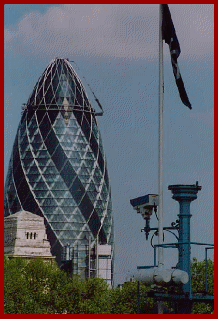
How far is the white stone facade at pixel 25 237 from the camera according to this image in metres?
120

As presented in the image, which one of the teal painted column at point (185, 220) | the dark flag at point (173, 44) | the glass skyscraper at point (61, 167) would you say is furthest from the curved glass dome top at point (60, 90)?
the teal painted column at point (185, 220)

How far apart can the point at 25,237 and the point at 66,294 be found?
4868 centimetres

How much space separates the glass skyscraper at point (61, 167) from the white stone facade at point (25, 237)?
13421mm

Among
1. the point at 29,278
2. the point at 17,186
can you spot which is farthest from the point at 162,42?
the point at 17,186

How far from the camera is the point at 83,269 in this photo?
12675 cm

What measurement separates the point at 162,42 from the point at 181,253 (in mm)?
5143

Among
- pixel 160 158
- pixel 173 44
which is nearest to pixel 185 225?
pixel 160 158

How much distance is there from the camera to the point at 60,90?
144125 millimetres

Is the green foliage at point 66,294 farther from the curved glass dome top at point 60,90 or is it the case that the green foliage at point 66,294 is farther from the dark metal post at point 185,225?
the curved glass dome top at point 60,90

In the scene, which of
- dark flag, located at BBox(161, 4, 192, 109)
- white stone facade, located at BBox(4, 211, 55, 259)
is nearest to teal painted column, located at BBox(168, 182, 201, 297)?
dark flag, located at BBox(161, 4, 192, 109)

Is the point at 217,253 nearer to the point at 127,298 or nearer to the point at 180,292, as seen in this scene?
the point at 180,292

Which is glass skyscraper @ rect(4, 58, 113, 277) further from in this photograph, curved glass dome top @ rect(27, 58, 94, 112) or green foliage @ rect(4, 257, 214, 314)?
green foliage @ rect(4, 257, 214, 314)

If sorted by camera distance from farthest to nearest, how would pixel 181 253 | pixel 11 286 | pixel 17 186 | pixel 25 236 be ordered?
pixel 17 186
pixel 25 236
pixel 11 286
pixel 181 253

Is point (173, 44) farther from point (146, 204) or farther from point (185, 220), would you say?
point (185, 220)
